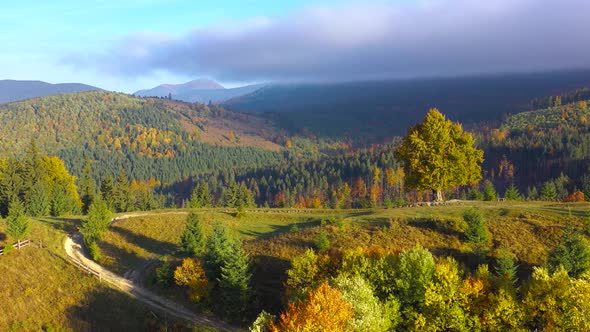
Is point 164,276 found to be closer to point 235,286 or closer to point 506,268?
point 235,286

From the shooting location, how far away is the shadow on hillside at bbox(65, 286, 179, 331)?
45.5 metres

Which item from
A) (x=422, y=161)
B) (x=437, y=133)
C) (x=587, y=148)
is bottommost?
(x=587, y=148)

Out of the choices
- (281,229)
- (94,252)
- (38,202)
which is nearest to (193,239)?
(281,229)

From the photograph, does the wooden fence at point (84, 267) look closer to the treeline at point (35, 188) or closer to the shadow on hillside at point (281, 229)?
the shadow on hillside at point (281, 229)

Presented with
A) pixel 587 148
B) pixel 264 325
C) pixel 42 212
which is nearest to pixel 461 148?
pixel 264 325

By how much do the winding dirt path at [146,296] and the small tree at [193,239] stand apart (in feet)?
24.9

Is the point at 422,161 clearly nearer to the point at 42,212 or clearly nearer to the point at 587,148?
the point at 42,212

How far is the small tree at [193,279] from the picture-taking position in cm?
4709

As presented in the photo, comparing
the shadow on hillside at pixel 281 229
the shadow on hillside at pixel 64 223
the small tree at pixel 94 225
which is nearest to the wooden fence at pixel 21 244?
the small tree at pixel 94 225

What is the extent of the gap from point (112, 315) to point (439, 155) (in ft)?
166

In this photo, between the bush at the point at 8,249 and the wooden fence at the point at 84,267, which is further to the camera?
the bush at the point at 8,249

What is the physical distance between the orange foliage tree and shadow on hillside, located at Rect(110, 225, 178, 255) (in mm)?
39681

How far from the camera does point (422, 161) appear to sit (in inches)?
2564

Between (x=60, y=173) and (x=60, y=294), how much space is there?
251 feet
